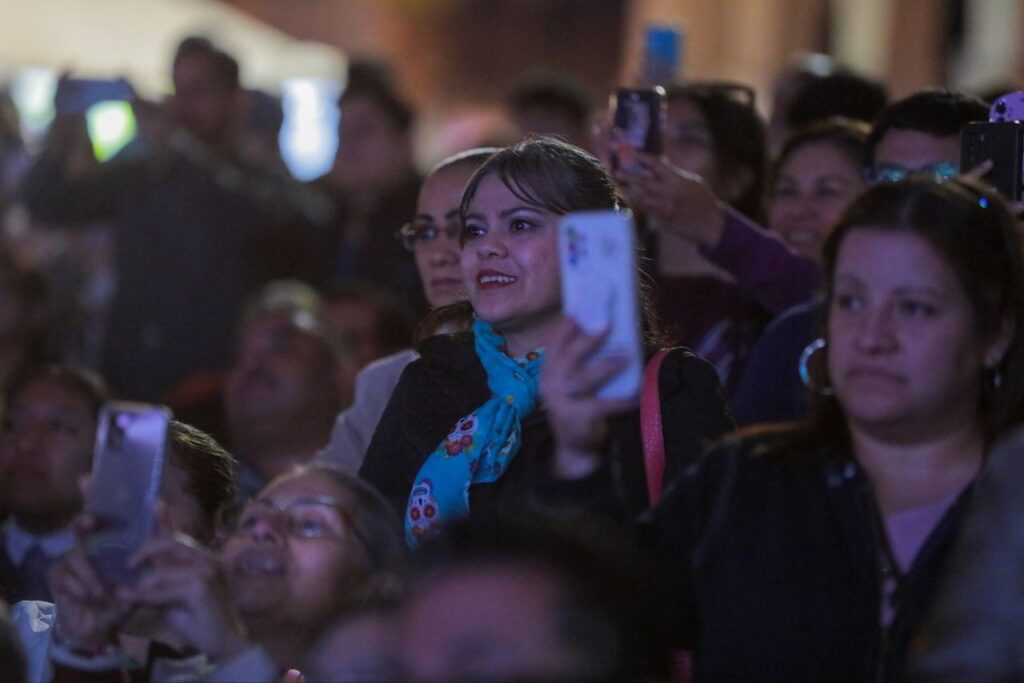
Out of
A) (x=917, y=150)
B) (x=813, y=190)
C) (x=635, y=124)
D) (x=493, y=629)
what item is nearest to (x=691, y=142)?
(x=813, y=190)

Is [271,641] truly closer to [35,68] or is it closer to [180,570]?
[180,570]

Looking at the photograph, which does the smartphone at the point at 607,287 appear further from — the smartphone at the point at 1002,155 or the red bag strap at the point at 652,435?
the smartphone at the point at 1002,155

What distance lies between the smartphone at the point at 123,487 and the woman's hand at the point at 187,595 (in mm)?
27

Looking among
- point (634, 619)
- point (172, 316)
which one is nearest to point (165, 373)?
point (172, 316)

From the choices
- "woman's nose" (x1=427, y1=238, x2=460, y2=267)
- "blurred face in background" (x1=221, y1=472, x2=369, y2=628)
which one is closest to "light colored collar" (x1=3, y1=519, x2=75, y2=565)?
"woman's nose" (x1=427, y1=238, x2=460, y2=267)

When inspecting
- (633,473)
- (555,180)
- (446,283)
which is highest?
(555,180)

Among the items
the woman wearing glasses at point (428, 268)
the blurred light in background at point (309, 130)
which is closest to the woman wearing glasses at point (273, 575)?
the woman wearing glasses at point (428, 268)

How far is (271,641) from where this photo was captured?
3.00m

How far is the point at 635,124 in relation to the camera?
4324 millimetres

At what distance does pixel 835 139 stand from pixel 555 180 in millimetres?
1565

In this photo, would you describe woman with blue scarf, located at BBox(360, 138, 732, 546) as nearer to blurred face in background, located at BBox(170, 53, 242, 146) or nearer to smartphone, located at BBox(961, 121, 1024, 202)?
smartphone, located at BBox(961, 121, 1024, 202)

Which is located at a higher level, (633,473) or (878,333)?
(878,333)

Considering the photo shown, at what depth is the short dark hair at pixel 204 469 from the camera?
353 centimetres

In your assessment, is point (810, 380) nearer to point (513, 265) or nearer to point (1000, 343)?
point (1000, 343)
